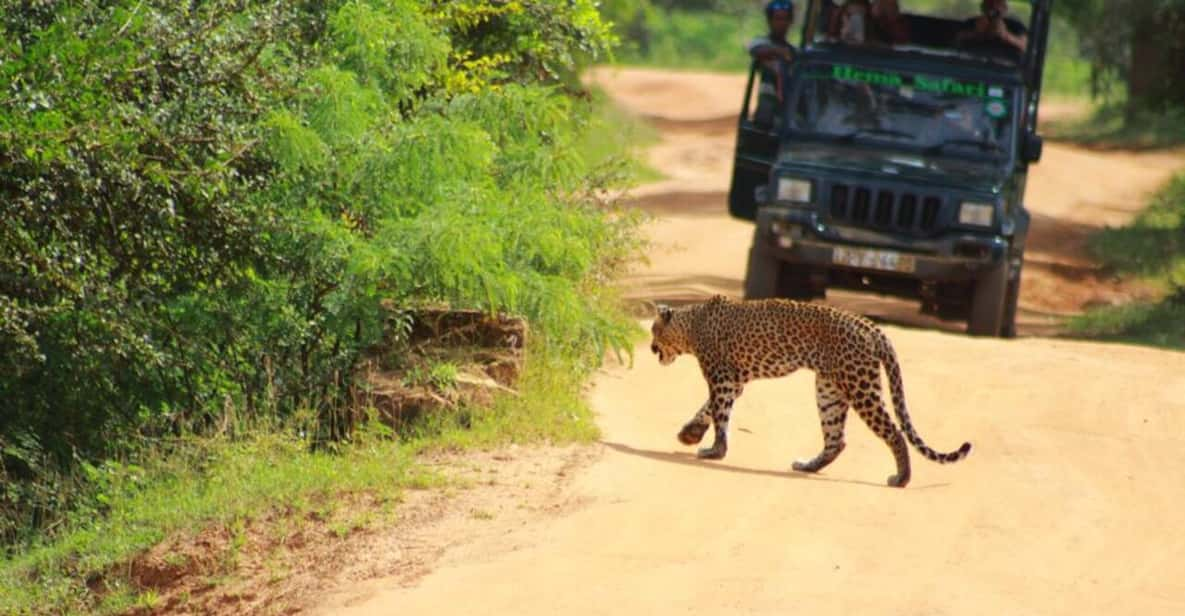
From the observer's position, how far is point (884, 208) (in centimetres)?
1598

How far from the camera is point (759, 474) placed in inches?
412

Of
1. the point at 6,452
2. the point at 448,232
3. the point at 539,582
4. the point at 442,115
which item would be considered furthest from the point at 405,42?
the point at 539,582

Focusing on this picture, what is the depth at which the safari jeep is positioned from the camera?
15906mm

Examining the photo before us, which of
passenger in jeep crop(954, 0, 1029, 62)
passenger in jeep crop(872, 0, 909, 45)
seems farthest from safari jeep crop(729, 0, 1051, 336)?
passenger in jeep crop(872, 0, 909, 45)

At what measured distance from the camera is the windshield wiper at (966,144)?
53.4 ft

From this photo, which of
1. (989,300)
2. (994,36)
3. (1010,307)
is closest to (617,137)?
(994,36)

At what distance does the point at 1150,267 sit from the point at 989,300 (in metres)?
8.55

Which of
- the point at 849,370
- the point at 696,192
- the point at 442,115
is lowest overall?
the point at 696,192

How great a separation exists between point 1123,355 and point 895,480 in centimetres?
518

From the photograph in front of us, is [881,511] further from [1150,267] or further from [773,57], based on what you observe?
[1150,267]

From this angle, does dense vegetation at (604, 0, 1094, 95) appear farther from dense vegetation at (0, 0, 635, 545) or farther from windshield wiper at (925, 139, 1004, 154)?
dense vegetation at (0, 0, 635, 545)

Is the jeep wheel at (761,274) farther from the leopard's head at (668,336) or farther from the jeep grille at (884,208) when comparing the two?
the leopard's head at (668,336)

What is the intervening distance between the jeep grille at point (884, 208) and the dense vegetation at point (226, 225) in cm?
428

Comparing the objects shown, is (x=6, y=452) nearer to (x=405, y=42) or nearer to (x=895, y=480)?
(x=405, y=42)
